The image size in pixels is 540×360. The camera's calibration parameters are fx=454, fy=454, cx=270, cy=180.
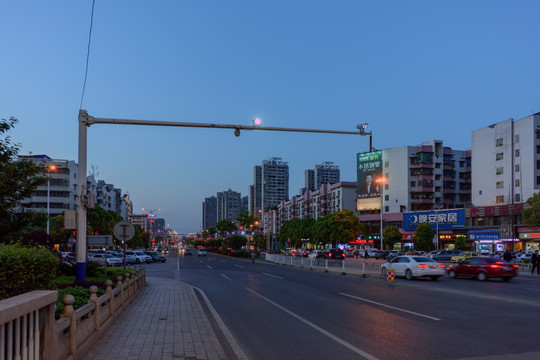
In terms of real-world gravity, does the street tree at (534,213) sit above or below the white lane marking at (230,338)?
above

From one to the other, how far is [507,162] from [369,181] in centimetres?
2917

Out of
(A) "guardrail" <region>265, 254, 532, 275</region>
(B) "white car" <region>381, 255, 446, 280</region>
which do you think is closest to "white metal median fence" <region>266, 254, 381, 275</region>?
(A) "guardrail" <region>265, 254, 532, 275</region>

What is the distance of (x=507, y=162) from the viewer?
74875mm

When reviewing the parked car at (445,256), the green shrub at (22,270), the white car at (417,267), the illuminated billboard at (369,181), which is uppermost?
the illuminated billboard at (369,181)

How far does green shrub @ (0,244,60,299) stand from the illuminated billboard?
89.4 m

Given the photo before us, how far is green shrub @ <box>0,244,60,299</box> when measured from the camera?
7246mm

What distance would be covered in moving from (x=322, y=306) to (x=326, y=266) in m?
23.4

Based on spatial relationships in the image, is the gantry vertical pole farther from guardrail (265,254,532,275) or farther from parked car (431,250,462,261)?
parked car (431,250,462,261)

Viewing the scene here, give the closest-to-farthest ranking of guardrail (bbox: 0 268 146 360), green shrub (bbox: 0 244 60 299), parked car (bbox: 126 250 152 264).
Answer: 1. guardrail (bbox: 0 268 146 360)
2. green shrub (bbox: 0 244 60 299)
3. parked car (bbox: 126 250 152 264)

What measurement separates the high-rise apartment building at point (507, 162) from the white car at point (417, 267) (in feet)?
167

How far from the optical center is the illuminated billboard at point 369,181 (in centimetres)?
9575

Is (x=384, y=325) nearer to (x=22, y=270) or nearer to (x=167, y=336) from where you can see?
(x=167, y=336)

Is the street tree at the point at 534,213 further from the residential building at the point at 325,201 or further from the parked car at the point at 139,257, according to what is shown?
the residential building at the point at 325,201

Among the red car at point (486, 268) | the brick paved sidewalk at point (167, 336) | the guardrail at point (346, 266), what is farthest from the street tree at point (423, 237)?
the brick paved sidewalk at point (167, 336)
